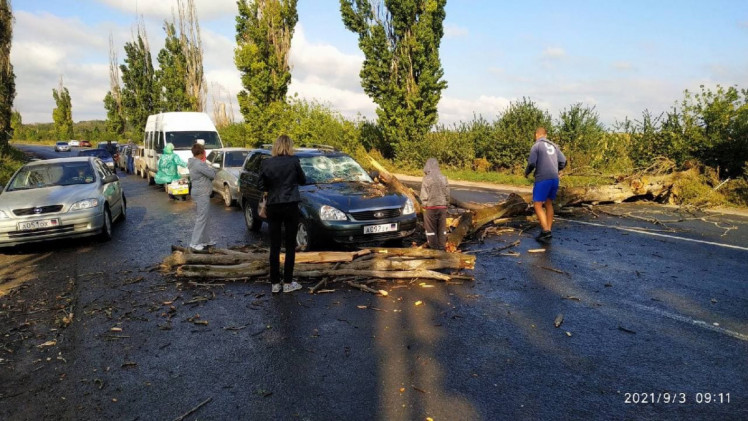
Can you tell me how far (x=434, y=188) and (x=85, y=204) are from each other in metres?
6.50

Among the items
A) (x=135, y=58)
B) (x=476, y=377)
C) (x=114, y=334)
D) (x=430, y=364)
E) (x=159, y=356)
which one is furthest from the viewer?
(x=135, y=58)

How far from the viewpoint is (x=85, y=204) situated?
27.5 ft

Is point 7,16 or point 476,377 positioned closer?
point 476,377

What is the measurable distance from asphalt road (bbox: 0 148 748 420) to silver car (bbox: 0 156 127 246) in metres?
0.89

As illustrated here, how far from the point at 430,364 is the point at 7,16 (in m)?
31.9

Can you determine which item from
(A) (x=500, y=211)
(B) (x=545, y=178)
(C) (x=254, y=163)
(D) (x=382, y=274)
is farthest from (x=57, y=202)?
(B) (x=545, y=178)

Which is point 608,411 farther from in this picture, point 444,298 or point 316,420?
point 444,298

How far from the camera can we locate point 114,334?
4.49 metres

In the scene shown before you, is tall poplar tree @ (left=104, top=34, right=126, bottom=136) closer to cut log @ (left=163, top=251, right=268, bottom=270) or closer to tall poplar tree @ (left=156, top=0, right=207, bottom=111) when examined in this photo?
tall poplar tree @ (left=156, top=0, right=207, bottom=111)

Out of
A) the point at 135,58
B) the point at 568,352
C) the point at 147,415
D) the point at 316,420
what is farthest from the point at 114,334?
the point at 135,58

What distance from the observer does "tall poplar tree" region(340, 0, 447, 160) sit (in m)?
24.3

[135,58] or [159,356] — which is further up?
[135,58]

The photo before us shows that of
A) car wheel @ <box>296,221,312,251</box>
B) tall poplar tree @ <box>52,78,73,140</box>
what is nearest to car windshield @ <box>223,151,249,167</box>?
car wheel @ <box>296,221,312,251</box>

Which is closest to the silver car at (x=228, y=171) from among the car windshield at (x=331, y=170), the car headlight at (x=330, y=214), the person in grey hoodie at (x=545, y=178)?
the car windshield at (x=331, y=170)
